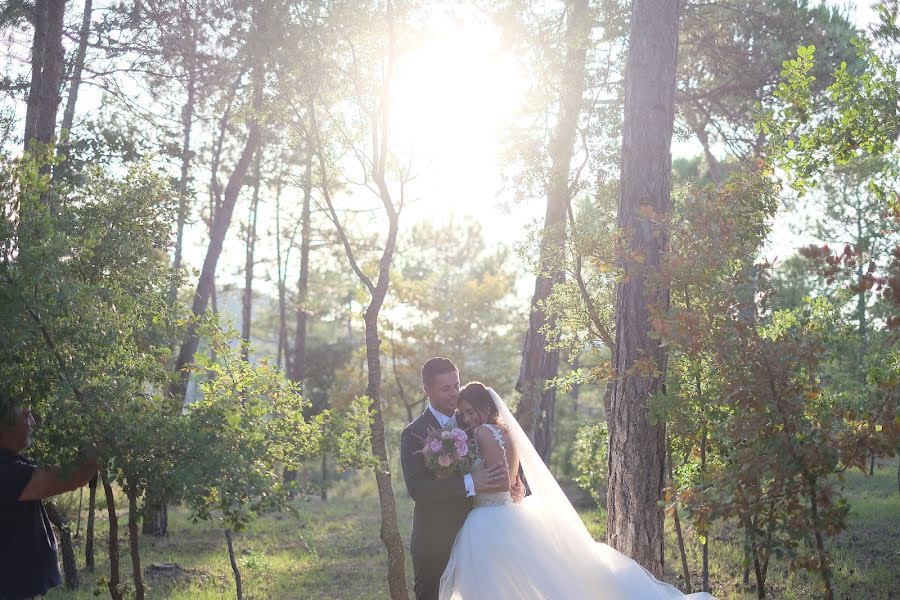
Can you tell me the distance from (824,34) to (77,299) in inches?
508

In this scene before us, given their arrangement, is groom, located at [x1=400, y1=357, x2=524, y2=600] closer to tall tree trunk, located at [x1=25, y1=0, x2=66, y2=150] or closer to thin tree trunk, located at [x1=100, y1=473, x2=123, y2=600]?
thin tree trunk, located at [x1=100, y1=473, x2=123, y2=600]

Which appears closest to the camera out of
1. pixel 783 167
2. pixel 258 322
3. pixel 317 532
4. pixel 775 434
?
pixel 775 434

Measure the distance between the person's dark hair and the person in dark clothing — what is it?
3196 millimetres

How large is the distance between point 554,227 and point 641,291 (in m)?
3.22

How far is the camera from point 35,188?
5.79 m

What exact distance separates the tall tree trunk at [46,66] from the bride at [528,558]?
6.65m

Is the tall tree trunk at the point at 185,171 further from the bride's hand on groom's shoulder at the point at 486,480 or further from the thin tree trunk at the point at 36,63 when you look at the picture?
the bride's hand on groom's shoulder at the point at 486,480

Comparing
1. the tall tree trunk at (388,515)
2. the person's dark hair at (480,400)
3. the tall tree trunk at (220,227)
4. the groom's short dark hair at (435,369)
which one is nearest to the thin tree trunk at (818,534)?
the person's dark hair at (480,400)

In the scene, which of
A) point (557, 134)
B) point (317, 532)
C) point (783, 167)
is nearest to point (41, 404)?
point (783, 167)

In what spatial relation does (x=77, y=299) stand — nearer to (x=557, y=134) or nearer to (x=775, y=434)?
(x=775, y=434)

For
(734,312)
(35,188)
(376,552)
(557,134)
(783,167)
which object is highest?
(557,134)

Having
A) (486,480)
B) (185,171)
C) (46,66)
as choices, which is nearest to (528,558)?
(486,480)

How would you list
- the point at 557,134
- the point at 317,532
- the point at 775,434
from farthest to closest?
the point at 317,532
the point at 557,134
the point at 775,434

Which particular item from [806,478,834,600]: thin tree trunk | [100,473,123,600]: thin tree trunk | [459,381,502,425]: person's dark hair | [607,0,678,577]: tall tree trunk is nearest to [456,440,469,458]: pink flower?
[459,381,502,425]: person's dark hair
